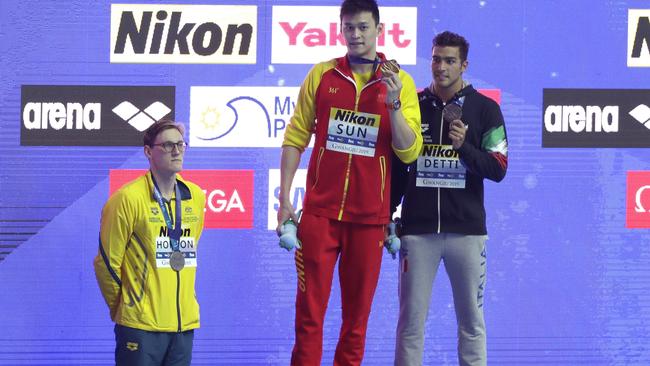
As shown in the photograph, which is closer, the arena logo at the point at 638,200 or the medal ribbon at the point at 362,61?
the medal ribbon at the point at 362,61

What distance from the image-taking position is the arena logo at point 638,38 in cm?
453

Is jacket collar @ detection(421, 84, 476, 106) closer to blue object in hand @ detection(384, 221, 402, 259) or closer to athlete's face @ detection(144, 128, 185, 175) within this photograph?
blue object in hand @ detection(384, 221, 402, 259)

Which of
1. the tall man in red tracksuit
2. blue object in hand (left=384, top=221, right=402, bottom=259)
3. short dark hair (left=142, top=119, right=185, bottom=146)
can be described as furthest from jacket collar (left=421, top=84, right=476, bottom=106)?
short dark hair (left=142, top=119, right=185, bottom=146)

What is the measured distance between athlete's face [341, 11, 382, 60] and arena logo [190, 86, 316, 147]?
1213 mm

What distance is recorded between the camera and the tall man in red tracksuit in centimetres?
326

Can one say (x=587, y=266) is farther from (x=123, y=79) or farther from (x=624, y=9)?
(x=123, y=79)

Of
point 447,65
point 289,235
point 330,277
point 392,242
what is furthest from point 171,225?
point 447,65

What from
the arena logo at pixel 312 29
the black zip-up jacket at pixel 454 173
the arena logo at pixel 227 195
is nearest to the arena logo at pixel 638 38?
the arena logo at pixel 312 29

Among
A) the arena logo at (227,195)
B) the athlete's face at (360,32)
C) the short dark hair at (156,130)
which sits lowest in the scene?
the arena logo at (227,195)

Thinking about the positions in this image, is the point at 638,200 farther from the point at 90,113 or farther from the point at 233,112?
the point at 90,113

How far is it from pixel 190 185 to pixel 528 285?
1.95 metres

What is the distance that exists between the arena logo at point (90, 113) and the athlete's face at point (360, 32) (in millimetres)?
1419

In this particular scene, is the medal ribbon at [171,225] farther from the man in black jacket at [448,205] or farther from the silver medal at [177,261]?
the man in black jacket at [448,205]

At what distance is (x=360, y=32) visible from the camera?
10.7 ft
